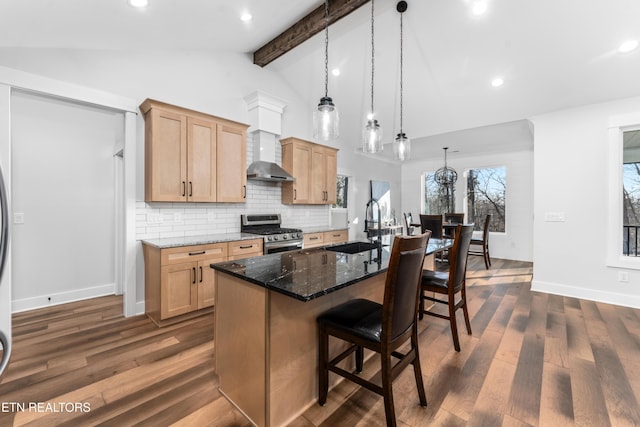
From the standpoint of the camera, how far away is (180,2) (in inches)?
99.3

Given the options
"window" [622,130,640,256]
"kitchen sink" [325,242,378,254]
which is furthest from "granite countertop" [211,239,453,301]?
"window" [622,130,640,256]

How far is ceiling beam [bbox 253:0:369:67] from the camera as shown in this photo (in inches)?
122

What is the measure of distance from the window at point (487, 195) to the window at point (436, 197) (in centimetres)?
43

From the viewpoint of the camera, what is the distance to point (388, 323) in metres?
1.46

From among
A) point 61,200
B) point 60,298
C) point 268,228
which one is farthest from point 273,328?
point 61,200

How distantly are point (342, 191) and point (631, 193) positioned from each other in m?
4.65

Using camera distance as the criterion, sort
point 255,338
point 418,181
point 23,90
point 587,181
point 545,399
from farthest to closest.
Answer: point 418,181
point 587,181
point 23,90
point 545,399
point 255,338

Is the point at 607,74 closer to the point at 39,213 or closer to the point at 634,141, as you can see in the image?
the point at 634,141

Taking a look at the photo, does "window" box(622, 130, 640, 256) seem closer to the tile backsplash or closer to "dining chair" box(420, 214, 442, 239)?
"dining chair" box(420, 214, 442, 239)

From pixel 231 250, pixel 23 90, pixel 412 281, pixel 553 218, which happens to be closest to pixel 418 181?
pixel 553 218

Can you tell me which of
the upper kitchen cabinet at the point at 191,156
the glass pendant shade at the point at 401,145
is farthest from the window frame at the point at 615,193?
the upper kitchen cabinet at the point at 191,156

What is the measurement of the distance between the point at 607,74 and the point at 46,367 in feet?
21.3

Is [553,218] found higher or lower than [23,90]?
lower

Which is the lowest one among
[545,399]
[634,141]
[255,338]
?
[545,399]
